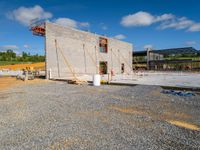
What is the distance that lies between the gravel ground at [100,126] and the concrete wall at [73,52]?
12767mm

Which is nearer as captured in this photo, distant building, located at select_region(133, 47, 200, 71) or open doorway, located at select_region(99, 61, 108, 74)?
open doorway, located at select_region(99, 61, 108, 74)

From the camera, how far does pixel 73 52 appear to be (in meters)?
23.1

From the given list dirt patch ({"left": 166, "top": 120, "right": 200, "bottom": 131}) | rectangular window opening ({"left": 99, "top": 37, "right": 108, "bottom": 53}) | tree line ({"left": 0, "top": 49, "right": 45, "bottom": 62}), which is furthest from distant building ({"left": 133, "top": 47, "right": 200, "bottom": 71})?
tree line ({"left": 0, "top": 49, "right": 45, "bottom": 62})

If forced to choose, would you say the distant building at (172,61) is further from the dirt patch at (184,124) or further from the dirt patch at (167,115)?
the dirt patch at (184,124)

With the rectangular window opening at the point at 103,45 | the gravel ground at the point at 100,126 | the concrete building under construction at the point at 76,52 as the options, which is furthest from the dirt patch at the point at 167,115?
the rectangular window opening at the point at 103,45

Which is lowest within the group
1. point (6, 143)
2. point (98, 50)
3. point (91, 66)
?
point (6, 143)

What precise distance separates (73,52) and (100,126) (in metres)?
18.7

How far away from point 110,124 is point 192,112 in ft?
10.5

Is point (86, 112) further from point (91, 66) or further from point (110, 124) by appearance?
point (91, 66)

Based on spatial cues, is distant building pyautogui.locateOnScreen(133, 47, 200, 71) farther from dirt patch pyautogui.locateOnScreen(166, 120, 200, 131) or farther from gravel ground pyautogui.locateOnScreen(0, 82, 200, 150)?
dirt patch pyautogui.locateOnScreen(166, 120, 200, 131)

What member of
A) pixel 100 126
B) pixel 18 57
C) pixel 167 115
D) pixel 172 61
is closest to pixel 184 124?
pixel 167 115

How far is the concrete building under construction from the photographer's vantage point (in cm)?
1975

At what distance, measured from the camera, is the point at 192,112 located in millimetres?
6527

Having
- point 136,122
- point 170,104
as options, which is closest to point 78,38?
point 170,104
